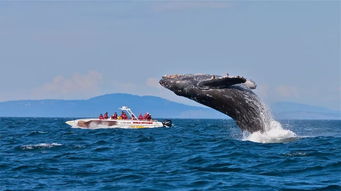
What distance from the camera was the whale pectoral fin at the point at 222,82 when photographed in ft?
56.5

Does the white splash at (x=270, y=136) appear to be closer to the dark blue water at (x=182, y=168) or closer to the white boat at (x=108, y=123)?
→ the dark blue water at (x=182, y=168)

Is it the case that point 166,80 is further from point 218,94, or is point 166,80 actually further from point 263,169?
point 263,169

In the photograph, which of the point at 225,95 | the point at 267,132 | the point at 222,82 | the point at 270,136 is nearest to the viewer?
the point at 222,82

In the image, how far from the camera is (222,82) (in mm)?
18031

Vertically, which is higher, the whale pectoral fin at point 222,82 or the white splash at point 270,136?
the whale pectoral fin at point 222,82

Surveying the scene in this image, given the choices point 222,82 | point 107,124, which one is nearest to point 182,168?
point 222,82

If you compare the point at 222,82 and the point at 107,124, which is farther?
the point at 107,124

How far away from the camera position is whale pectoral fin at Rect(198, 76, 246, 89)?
679 inches

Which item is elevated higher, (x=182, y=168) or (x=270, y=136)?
(x=270, y=136)

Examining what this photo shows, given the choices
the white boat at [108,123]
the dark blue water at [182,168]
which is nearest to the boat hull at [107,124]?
the white boat at [108,123]

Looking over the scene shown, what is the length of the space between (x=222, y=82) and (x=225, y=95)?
51.7 inches

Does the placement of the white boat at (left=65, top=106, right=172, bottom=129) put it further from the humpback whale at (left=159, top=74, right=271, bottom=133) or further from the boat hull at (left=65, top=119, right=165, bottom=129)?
the humpback whale at (left=159, top=74, right=271, bottom=133)

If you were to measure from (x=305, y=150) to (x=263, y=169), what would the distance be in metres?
3.92

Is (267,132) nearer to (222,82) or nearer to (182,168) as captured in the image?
(222,82)
